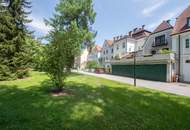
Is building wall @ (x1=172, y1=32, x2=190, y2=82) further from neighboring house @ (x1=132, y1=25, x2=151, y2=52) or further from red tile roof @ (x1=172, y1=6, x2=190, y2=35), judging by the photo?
neighboring house @ (x1=132, y1=25, x2=151, y2=52)

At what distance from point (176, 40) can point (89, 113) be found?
62.9 feet

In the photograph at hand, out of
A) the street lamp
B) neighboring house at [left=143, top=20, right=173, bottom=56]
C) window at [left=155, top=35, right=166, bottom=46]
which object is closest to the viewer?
the street lamp

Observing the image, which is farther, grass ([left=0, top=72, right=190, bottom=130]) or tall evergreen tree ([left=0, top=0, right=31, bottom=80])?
tall evergreen tree ([left=0, top=0, right=31, bottom=80])

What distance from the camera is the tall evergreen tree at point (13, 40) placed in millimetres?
14500

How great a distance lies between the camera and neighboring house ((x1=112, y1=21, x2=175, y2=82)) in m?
18.7

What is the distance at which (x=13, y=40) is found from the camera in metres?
15.0

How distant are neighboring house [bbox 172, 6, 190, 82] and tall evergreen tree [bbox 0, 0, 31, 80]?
18287 mm

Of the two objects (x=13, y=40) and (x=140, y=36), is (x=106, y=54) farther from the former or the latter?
(x=13, y=40)

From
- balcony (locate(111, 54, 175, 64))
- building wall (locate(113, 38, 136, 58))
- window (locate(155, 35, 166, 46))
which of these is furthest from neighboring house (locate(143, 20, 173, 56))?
building wall (locate(113, 38, 136, 58))

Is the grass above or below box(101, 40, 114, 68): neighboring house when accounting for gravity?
below

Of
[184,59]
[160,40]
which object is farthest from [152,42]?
[184,59]

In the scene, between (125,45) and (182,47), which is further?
(125,45)

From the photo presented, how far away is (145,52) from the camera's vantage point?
27109mm

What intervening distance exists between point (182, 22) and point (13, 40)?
2129cm
